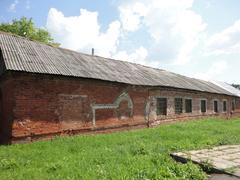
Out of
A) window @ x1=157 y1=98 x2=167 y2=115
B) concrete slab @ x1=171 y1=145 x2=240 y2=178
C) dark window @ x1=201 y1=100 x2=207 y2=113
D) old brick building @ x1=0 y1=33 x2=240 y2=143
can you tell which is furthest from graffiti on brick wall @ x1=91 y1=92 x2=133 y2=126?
dark window @ x1=201 y1=100 x2=207 y2=113

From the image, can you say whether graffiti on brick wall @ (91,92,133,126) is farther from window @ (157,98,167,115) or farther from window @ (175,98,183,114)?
window @ (175,98,183,114)

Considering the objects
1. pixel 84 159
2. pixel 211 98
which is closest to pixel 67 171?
pixel 84 159

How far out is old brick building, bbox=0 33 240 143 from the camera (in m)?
9.71

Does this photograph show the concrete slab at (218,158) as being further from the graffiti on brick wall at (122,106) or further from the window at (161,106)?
the window at (161,106)

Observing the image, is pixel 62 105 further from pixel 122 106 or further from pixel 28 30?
pixel 28 30

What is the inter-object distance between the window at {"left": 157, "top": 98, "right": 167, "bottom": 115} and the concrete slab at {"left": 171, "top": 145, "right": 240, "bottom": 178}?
8910 millimetres

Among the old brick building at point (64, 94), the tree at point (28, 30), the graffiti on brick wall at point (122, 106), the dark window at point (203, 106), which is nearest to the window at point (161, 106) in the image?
the old brick building at point (64, 94)

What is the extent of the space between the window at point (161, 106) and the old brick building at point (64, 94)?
0.07m

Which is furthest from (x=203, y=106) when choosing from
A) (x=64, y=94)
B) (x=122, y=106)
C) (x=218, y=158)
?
(x=218, y=158)

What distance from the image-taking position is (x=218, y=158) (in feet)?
21.0

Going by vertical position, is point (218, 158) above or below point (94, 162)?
above

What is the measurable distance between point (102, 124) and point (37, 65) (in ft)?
13.9

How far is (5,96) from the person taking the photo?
35.0 feet

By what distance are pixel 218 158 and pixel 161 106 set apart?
10.6 meters
